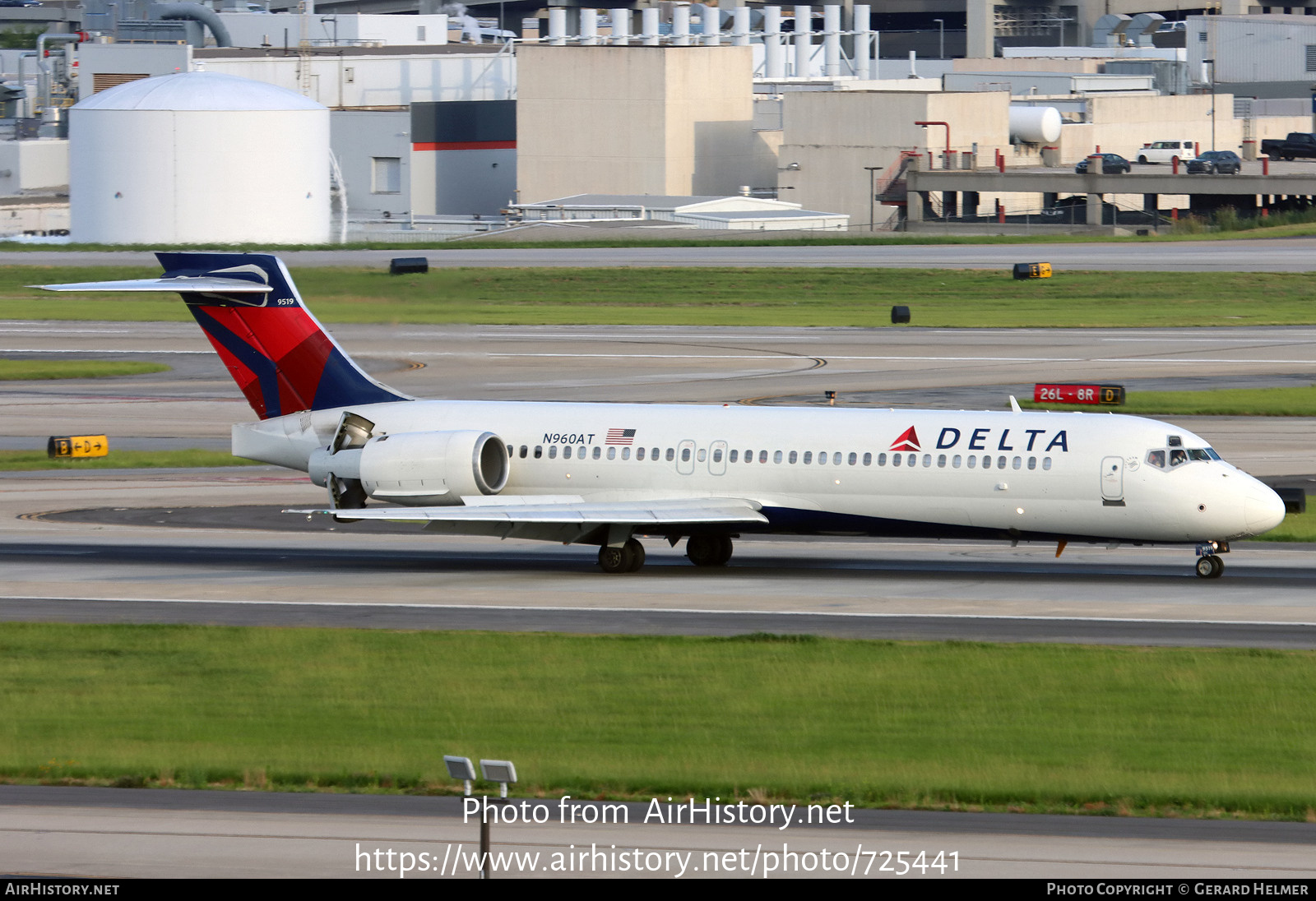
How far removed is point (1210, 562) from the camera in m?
35.6

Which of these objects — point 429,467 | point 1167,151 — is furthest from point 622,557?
point 1167,151

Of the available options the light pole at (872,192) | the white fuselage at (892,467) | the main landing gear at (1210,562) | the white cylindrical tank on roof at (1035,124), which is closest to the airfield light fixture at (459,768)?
the white fuselage at (892,467)

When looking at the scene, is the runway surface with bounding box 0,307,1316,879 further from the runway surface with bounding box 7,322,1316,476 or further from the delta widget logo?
the delta widget logo

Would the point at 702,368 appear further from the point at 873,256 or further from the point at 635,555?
the point at 873,256

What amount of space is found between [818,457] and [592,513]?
473 centimetres

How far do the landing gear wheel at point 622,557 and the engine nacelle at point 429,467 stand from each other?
2848 mm

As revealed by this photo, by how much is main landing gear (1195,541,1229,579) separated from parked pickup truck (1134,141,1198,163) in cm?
11224

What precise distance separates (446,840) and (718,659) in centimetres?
1020

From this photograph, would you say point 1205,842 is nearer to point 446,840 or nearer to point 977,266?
point 446,840

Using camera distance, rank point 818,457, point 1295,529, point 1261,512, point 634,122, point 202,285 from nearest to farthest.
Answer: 1. point 1261,512
2. point 818,457
3. point 202,285
4. point 1295,529
5. point 634,122

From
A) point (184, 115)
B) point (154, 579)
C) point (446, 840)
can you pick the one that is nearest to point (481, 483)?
point (154, 579)

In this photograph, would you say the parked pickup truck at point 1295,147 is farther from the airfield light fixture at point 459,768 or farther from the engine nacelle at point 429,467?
Answer: the airfield light fixture at point 459,768

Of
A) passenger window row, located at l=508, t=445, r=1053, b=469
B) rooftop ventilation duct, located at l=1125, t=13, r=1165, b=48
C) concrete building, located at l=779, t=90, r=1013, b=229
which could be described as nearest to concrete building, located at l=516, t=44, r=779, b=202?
concrete building, located at l=779, t=90, r=1013, b=229

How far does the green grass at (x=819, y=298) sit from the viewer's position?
9050 cm
